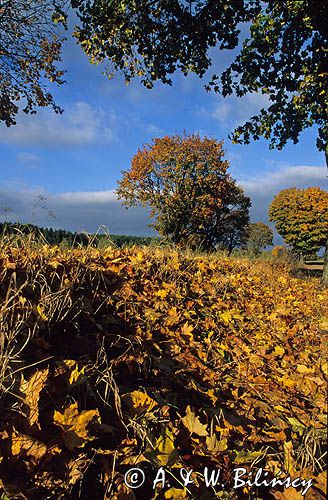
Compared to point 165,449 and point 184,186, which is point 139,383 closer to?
point 165,449

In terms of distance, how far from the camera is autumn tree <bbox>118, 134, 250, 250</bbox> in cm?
2288

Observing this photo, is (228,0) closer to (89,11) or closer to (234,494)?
(89,11)

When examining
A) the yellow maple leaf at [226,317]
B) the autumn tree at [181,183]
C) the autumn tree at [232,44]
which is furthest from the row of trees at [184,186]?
the yellow maple leaf at [226,317]

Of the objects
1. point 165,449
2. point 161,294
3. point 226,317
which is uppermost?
point 161,294

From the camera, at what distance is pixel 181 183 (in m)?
22.8

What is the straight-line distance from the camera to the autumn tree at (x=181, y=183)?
75.0ft

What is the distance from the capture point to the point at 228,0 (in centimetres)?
812

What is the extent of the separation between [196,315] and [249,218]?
82.3 feet

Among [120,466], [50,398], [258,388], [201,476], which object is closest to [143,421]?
[120,466]

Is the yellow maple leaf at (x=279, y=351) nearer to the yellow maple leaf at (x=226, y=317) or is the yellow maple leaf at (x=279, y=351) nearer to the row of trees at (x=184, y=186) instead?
the yellow maple leaf at (x=226, y=317)

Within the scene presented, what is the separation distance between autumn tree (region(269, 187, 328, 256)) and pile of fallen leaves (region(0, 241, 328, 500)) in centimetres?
3856

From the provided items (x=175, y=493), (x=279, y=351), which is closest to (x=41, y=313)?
(x=175, y=493)

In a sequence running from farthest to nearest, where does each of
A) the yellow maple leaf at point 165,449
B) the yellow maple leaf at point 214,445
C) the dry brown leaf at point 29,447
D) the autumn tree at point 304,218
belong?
the autumn tree at point 304,218 < the yellow maple leaf at point 214,445 < the yellow maple leaf at point 165,449 < the dry brown leaf at point 29,447

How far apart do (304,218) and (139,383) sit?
42856mm
